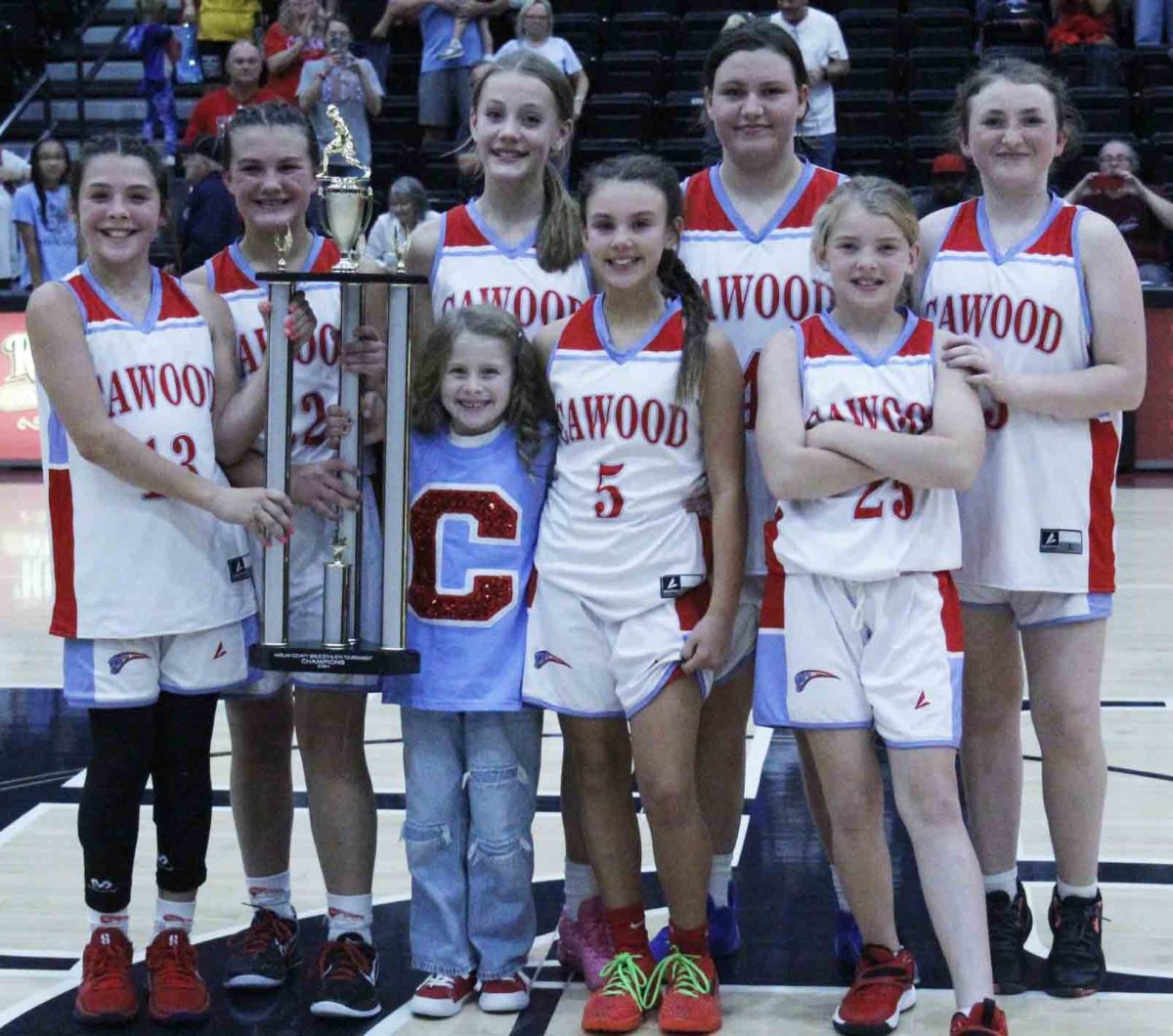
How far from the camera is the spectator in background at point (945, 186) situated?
8234mm

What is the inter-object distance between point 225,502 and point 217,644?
26 cm

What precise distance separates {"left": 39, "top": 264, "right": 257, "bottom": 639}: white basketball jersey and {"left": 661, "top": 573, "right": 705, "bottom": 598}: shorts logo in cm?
71

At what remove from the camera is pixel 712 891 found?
332 cm

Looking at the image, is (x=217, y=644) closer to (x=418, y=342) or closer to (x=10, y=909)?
(x=418, y=342)

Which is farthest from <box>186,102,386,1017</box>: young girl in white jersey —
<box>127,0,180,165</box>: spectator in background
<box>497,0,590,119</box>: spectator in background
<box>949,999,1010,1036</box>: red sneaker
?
<box>127,0,180,165</box>: spectator in background

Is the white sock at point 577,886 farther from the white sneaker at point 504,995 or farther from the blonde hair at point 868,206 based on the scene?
the blonde hair at point 868,206

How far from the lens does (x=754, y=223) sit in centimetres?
317

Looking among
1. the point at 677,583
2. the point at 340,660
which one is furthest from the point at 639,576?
the point at 340,660

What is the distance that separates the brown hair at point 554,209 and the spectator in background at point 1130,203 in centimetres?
635

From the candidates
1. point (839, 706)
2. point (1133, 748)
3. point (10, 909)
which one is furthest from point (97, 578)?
point (1133, 748)

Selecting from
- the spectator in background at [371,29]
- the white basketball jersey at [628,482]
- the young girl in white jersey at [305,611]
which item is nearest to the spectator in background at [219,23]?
the spectator in background at [371,29]

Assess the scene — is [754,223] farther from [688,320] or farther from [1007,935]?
[1007,935]

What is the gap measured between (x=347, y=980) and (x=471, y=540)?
754 millimetres

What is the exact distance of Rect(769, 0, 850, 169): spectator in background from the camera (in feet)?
31.2
